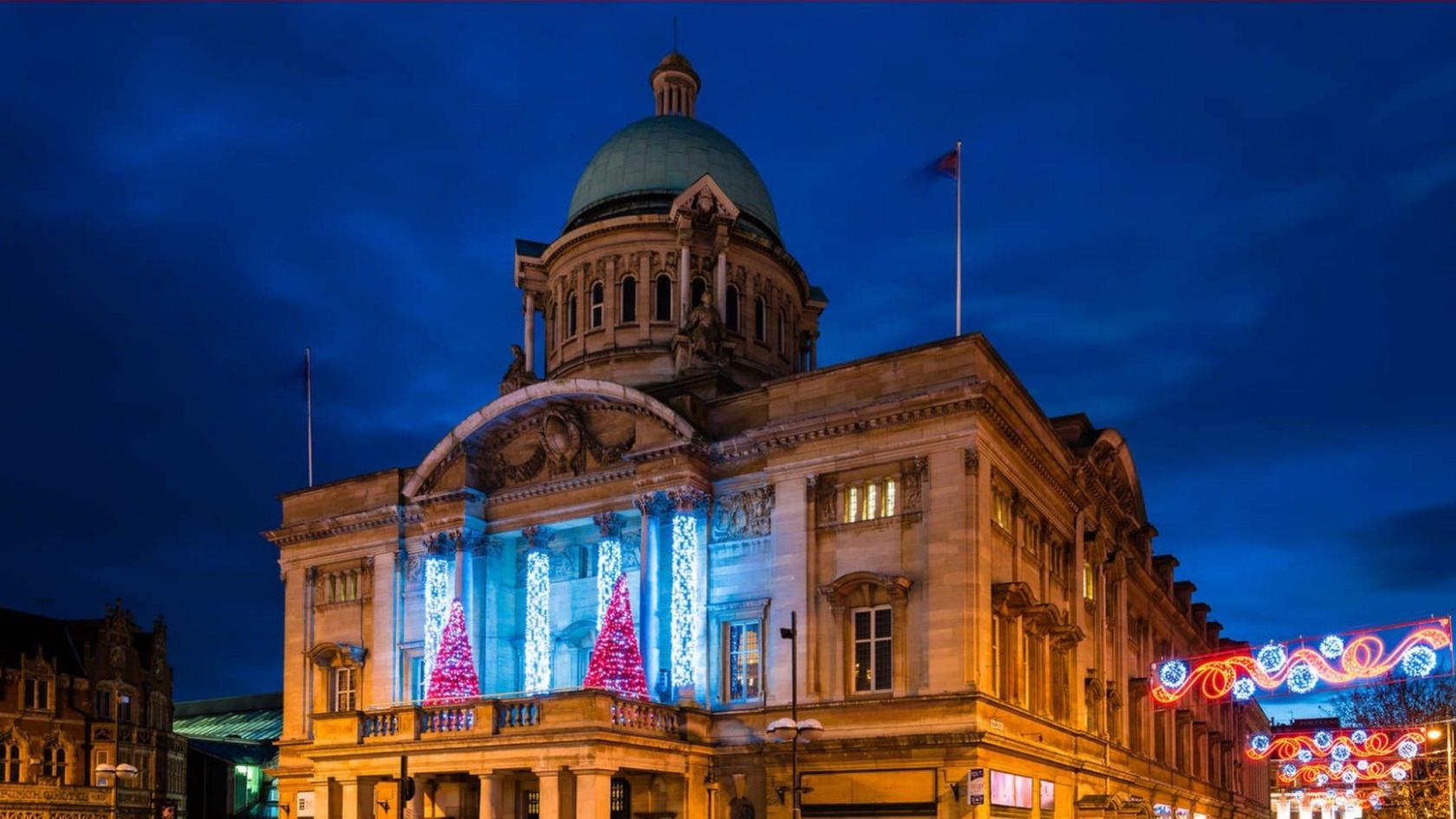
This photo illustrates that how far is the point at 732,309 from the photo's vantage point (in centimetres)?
5503

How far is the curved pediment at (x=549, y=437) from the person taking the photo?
43.9 metres

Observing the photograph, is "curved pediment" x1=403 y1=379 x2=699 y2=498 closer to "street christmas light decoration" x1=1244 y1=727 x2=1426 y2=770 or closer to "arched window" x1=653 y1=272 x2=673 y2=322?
"arched window" x1=653 y1=272 x2=673 y2=322

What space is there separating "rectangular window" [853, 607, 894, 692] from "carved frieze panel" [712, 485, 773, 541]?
4.20 metres

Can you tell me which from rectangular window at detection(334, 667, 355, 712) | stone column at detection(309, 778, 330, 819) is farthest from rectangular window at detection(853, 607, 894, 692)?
rectangular window at detection(334, 667, 355, 712)

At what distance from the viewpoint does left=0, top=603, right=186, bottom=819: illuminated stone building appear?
253 ft

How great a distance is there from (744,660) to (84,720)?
56.8 meters

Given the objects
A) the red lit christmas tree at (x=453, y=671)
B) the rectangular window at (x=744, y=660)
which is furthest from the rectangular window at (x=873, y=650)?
the red lit christmas tree at (x=453, y=671)

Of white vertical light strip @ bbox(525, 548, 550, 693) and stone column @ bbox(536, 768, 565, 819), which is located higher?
white vertical light strip @ bbox(525, 548, 550, 693)

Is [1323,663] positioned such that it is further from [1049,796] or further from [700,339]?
[700,339]

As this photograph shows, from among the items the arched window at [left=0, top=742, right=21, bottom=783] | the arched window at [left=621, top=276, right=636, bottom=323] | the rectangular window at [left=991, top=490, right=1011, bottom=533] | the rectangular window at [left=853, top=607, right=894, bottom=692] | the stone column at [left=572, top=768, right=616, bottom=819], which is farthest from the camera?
the arched window at [left=0, top=742, right=21, bottom=783]

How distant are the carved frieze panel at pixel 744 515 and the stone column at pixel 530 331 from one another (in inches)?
628

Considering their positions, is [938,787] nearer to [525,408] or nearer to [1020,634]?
[1020,634]

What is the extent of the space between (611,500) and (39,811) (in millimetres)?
51743

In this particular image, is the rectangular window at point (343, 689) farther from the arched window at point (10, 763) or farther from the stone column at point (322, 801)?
the arched window at point (10, 763)
